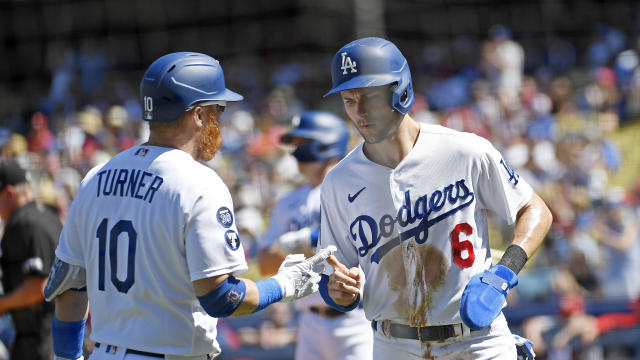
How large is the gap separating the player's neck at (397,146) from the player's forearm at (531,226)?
0.55m

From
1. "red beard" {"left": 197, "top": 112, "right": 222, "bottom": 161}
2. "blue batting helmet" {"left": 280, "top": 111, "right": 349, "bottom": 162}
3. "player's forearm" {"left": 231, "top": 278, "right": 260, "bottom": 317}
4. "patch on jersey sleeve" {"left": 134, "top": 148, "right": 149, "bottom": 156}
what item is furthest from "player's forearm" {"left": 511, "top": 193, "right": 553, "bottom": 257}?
"blue batting helmet" {"left": 280, "top": 111, "right": 349, "bottom": 162}

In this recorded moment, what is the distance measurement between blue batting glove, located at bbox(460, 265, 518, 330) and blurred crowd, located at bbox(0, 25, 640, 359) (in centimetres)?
184

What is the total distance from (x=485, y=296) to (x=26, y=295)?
3449 mm

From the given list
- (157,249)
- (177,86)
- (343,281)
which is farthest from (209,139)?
(343,281)

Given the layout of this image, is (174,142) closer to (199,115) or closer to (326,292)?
(199,115)

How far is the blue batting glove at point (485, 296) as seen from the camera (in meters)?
3.06

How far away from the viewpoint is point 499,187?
11.0ft

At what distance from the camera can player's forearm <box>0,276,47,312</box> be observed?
17.6 ft

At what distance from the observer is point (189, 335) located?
300 centimetres

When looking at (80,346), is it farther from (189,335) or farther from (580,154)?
(580,154)

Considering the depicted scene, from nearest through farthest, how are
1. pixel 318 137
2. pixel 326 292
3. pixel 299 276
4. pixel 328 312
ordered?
1. pixel 299 276
2. pixel 326 292
3. pixel 328 312
4. pixel 318 137

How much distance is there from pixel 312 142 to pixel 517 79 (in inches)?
287

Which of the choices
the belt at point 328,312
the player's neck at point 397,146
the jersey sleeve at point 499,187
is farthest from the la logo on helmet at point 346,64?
the belt at point 328,312

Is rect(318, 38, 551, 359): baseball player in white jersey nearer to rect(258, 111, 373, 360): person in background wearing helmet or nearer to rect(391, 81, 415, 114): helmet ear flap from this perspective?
rect(391, 81, 415, 114): helmet ear flap
